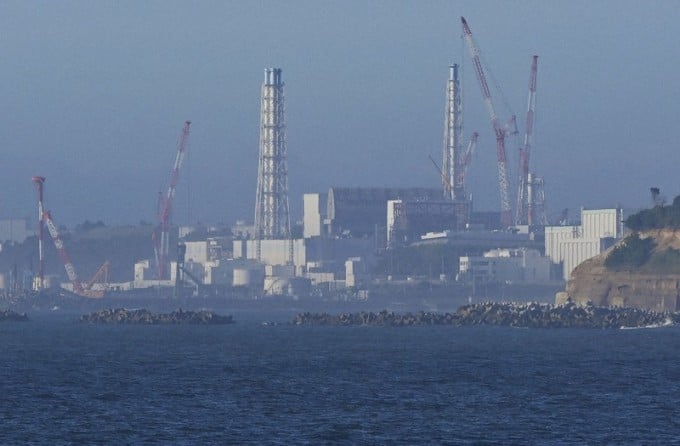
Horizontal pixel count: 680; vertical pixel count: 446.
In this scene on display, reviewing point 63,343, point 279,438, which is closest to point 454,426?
point 279,438

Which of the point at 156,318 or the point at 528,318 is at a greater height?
the point at 528,318

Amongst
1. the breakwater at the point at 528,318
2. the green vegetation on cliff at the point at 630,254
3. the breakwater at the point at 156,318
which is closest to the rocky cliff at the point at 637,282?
the green vegetation on cliff at the point at 630,254

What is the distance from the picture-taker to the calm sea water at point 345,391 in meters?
68.7

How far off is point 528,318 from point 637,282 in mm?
16335

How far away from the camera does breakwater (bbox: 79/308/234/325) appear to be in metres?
183

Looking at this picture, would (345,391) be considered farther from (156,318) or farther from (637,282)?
(156,318)

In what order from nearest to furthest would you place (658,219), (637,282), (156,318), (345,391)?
(345,391) < (637,282) < (156,318) < (658,219)

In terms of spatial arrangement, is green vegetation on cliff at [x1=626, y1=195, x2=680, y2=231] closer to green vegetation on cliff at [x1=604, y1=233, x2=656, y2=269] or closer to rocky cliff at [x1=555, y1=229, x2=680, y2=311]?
rocky cliff at [x1=555, y1=229, x2=680, y2=311]

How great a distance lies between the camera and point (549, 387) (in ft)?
286

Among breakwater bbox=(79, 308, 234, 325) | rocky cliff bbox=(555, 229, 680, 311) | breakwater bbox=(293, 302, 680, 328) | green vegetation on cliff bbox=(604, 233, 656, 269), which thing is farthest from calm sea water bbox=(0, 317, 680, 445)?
green vegetation on cliff bbox=(604, 233, 656, 269)

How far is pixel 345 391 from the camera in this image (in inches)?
3374

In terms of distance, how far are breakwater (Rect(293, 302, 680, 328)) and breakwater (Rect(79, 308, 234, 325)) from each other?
26.0ft

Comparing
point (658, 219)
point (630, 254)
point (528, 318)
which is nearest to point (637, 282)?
point (630, 254)

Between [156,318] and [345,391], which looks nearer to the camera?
[345,391]
